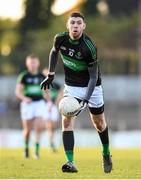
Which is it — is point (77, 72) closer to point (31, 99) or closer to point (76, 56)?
point (76, 56)

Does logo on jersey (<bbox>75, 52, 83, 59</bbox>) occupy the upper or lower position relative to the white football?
upper

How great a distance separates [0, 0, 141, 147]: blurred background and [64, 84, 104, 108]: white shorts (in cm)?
3520

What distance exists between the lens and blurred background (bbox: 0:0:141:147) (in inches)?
2189

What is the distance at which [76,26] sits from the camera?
13938 mm

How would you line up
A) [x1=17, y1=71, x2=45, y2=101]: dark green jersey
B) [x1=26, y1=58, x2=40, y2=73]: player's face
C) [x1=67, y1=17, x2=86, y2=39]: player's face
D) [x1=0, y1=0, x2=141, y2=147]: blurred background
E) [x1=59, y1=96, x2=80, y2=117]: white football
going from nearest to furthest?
[x1=59, y1=96, x2=80, y2=117]: white football, [x1=67, y1=17, x2=86, y2=39]: player's face, [x1=26, y1=58, x2=40, y2=73]: player's face, [x1=17, y1=71, x2=45, y2=101]: dark green jersey, [x1=0, y1=0, x2=141, y2=147]: blurred background

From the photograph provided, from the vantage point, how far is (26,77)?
74.0ft

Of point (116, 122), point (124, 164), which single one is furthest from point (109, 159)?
point (116, 122)

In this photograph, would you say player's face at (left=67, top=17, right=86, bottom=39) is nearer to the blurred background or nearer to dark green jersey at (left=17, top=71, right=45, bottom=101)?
dark green jersey at (left=17, top=71, right=45, bottom=101)

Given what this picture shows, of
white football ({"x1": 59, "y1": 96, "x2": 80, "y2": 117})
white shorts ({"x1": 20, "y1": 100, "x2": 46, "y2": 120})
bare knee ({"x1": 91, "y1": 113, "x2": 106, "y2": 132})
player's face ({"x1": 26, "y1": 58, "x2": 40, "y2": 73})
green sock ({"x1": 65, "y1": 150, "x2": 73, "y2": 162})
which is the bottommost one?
green sock ({"x1": 65, "y1": 150, "x2": 73, "y2": 162})

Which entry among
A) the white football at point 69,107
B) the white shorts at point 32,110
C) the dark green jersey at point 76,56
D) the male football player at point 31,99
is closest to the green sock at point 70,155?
the white football at point 69,107

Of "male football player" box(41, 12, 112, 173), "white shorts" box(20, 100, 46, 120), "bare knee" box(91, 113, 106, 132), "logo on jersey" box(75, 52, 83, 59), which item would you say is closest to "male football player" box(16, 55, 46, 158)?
"white shorts" box(20, 100, 46, 120)

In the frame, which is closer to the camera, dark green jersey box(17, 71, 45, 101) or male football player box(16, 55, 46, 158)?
male football player box(16, 55, 46, 158)

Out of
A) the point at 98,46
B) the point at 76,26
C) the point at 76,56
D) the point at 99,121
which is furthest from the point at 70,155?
the point at 98,46

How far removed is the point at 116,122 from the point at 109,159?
4093 cm
